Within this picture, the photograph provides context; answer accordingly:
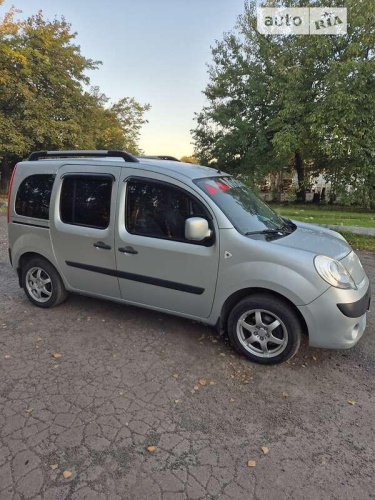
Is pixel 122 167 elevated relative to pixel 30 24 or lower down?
lower down

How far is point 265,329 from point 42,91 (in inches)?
885

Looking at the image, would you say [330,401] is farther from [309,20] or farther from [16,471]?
[309,20]

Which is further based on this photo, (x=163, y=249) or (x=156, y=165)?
(x=156, y=165)

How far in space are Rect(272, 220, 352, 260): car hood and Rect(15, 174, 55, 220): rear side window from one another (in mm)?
2776

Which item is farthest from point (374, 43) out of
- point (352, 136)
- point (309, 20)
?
point (352, 136)

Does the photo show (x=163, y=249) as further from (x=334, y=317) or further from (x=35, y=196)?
(x=35, y=196)

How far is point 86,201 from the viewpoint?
12.6ft

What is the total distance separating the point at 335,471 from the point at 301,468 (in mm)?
208

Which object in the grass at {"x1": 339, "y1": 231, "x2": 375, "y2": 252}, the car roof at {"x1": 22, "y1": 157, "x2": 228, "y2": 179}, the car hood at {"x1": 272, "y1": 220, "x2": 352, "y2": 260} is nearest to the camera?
the car hood at {"x1": 272, "y1": 220, "x2": 352, "y2": 260}

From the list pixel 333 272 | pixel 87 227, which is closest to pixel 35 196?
pixel 87 227

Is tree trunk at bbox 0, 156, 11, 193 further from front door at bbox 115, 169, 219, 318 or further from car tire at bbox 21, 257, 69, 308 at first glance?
front door at bbox 115, 169, 219, 318

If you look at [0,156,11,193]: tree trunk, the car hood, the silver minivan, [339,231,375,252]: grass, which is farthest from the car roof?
[0,156,11,193]: tree trunk

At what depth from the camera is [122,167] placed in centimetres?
366

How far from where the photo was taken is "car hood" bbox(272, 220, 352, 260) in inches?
124
